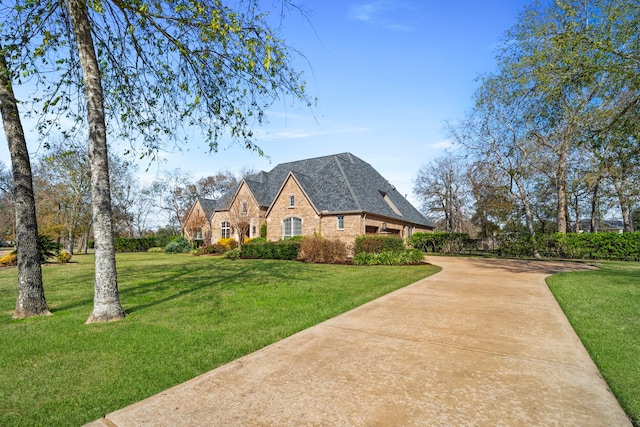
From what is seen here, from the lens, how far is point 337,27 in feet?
20.8

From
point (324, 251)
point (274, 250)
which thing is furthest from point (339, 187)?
point (324, 251)

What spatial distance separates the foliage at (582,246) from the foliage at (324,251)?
49.2 feet

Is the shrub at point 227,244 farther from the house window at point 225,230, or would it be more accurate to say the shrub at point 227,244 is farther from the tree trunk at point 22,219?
the tree trunk at point 22,219

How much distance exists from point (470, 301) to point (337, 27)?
650cm

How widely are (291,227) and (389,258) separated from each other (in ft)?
40.9

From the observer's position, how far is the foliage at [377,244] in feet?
58.0

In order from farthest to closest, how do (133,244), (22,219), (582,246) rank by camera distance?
(133,244) < (582,246) < (22,219)

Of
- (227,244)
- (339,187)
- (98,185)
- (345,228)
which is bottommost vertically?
(227,244)

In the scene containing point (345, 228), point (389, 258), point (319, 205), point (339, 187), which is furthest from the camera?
point (339, 187)

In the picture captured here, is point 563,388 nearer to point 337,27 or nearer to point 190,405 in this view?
point 190,405

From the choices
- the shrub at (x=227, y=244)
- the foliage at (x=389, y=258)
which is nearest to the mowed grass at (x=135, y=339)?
the foliage at (x=389, y=258)

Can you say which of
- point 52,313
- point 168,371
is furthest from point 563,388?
point 52,313

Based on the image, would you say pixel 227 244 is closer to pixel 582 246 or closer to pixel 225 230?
pixel 225 230

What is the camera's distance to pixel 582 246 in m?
22.1
